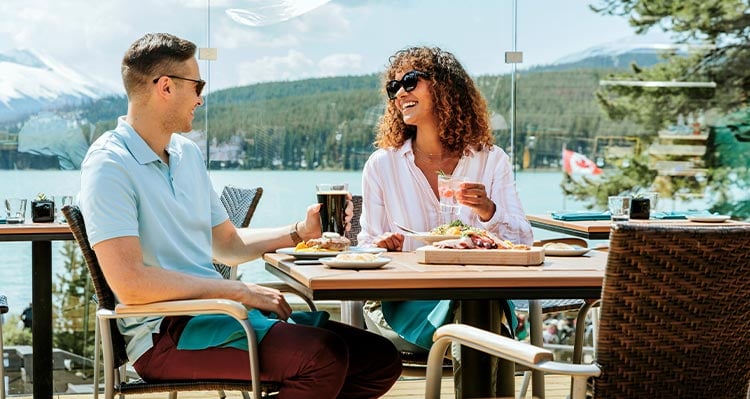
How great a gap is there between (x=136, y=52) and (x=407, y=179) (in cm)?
115

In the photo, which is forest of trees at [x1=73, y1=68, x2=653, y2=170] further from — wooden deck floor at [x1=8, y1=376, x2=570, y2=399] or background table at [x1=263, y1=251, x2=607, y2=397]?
background table at [x1=263, y1=251, x2=607, y2=397]

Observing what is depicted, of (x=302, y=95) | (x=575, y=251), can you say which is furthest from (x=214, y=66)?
(x=575, y=251)

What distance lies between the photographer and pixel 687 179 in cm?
656

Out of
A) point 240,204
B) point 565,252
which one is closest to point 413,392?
point 240,204

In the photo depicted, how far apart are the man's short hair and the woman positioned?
975 mm

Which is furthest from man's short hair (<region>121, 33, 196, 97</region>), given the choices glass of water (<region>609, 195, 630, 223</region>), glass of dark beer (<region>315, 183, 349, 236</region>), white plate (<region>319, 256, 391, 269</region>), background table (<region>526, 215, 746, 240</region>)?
glass of water (<region>609, 195, 630, 223</region>)

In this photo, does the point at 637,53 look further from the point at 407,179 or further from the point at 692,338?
the point at 692,338

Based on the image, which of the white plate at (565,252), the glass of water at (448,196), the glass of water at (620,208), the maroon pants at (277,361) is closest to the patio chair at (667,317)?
the maroon pants at (277,361)

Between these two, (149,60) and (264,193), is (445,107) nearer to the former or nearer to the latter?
(149,60)

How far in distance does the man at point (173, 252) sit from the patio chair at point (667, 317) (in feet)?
2.27

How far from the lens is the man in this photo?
270cm

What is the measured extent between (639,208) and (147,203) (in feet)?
8.46

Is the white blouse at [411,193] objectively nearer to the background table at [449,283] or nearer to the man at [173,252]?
the man at [173,252]

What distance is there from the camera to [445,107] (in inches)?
152
